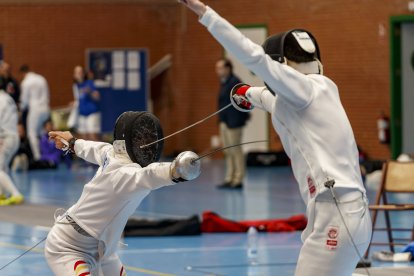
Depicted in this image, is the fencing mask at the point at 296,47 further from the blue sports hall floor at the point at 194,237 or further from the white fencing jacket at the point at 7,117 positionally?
the white fencing jacket at the point at 7,117

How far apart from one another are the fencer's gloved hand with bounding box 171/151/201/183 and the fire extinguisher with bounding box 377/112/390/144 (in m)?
14.5

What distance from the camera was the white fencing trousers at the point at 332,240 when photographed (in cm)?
493

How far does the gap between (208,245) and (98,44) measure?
13609mm

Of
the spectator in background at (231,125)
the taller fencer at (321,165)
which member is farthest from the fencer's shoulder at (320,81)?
the spectator in background at (231,125)

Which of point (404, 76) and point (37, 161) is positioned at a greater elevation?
point (404, 76)

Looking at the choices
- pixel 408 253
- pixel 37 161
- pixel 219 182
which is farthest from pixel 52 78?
pixel 408 253

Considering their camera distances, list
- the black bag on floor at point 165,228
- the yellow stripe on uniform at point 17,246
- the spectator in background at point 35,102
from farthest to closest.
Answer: the spectator in background at point 35,102, the black bag on floor at point 165,228, the yellow stripe on uniform at point 17,246

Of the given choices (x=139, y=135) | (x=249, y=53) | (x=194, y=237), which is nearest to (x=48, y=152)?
(x=194, y=237)

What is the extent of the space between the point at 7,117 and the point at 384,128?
829cm

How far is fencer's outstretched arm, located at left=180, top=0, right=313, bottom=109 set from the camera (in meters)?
4.70

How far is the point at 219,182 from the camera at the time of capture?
17594 mm

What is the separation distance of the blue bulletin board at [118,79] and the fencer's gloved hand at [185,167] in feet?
56.2

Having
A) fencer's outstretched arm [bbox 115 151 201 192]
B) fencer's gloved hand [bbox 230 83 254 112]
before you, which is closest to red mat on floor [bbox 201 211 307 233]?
fencer's gloved hand [bbox 230 83 254 112]

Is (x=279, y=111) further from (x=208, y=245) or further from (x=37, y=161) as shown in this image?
(x=37, y=161)
